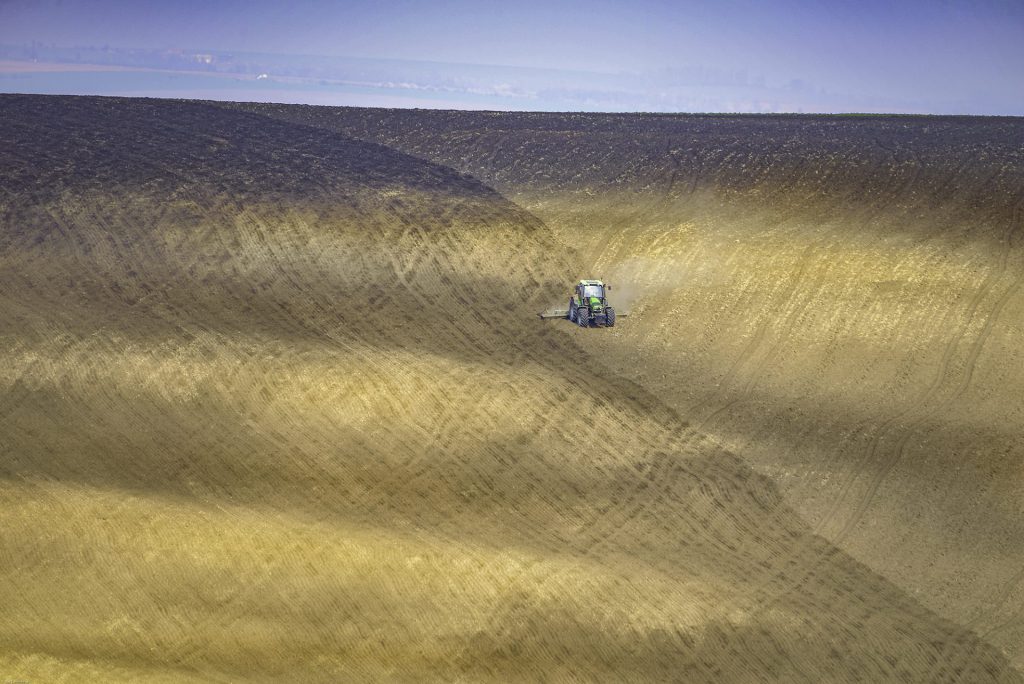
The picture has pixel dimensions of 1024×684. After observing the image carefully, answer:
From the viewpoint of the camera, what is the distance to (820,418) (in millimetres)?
30641

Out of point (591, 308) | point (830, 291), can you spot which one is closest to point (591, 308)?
point (591, 308)

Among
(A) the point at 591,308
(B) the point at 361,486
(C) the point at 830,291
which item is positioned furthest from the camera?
(C) the point at 830,291

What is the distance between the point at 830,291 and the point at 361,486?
21.0 meters

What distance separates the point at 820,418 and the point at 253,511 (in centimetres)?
1614

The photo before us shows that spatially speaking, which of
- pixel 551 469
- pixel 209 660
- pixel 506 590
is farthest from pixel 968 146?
pixel 209 660

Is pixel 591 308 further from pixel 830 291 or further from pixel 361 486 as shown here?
pixel 361 486

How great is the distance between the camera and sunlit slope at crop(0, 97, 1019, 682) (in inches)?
779

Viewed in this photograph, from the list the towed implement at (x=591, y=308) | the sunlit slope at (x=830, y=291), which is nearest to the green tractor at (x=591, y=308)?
the towed implement at (x=591, y=308)

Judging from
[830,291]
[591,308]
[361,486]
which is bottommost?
→ [361,486]

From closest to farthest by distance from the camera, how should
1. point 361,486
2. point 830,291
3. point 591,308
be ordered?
point 361,486
point 591,308
point 830,291

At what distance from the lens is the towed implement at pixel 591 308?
36125mm

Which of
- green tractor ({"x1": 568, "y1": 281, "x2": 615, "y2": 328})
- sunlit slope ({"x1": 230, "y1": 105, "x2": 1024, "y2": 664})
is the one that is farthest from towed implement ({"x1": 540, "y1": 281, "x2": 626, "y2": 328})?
sunlit slope ({"x1": 230, "y1": 105, "x2": 1024, "y2": 664})

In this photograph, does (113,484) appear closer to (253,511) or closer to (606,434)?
→ (253,511)

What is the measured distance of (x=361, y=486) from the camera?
2556 centimetres
